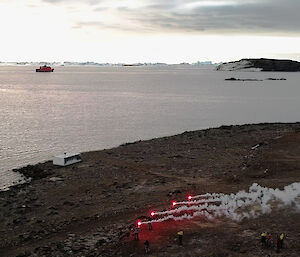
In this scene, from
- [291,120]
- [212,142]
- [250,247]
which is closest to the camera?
[250,247]

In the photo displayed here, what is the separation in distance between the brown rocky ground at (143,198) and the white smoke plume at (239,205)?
2.01 feet

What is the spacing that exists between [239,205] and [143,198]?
8409 millimetres

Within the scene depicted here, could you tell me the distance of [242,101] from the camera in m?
128

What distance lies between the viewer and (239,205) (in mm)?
25547

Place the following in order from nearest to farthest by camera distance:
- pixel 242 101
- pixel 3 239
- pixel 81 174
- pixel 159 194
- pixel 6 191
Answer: pixel 3 239
pixel 159 194
pixel 6 191
pixel 81 174
pixel 242 101

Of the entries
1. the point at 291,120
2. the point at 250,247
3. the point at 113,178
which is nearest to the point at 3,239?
the point at 113,178

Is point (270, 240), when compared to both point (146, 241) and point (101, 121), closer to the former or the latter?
point (146, 241)

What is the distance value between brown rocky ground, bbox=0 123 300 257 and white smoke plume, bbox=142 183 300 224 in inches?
24.1

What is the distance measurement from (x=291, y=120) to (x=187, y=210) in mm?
67116

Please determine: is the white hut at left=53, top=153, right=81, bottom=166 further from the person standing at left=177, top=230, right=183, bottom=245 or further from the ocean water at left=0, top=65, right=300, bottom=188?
the person standing at left=177, top=230, right=183, bottom=245

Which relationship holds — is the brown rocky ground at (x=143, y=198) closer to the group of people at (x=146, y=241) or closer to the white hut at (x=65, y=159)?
the group of people at (x=146, y=241)

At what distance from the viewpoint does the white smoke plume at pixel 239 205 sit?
2464 cm

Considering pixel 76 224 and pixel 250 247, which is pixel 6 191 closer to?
pixel 76 224

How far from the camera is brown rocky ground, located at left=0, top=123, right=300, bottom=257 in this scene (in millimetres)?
21828
